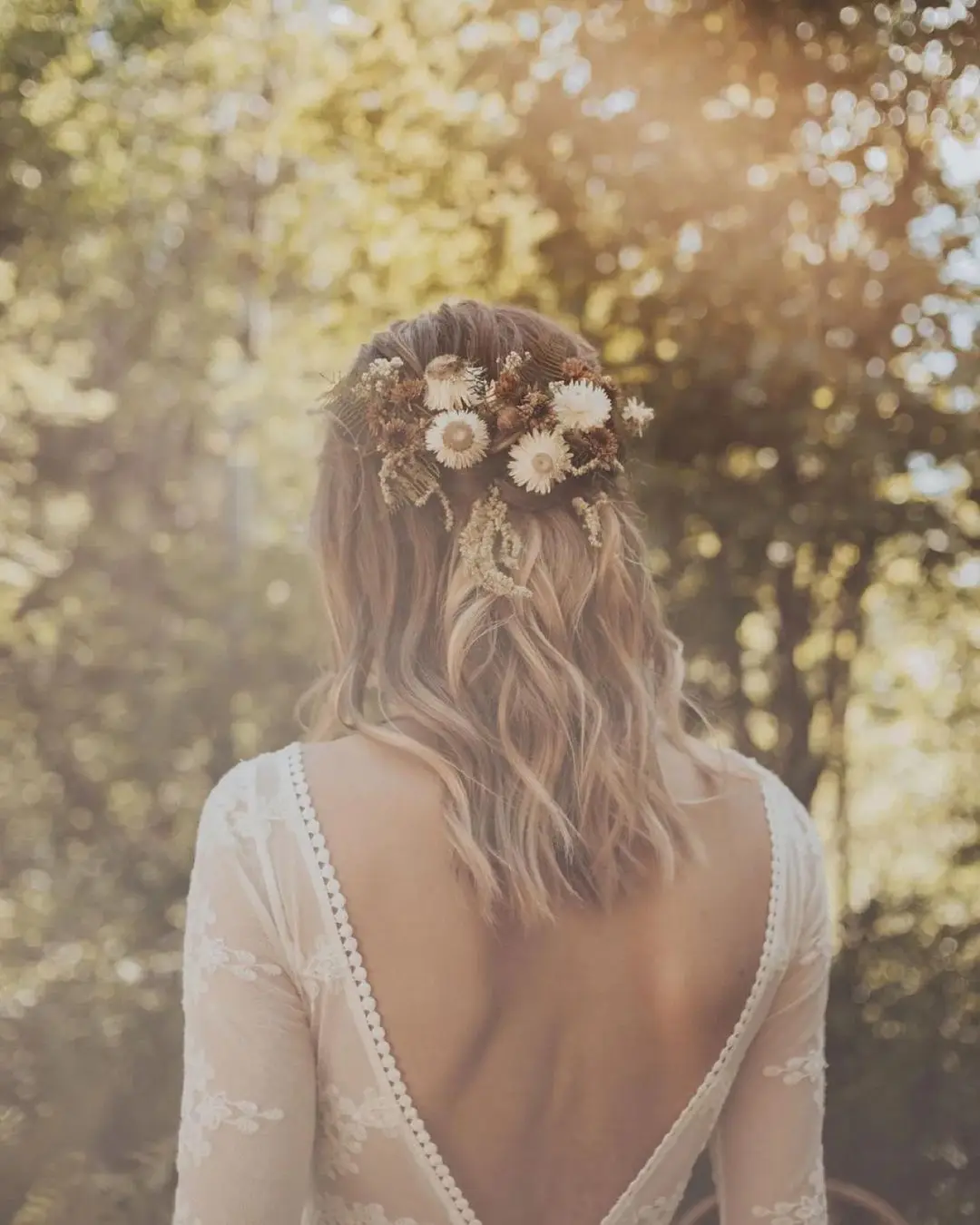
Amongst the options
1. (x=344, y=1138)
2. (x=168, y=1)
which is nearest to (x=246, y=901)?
(x=344, y=1138)

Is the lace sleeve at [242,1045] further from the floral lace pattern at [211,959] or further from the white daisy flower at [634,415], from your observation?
the white daisy flower at [634,415]

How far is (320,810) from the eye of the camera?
1.16 m

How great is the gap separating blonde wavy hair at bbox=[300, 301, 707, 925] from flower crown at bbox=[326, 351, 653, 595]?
1cm

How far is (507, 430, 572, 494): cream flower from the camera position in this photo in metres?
1.26

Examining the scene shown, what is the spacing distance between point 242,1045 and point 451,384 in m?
0.67

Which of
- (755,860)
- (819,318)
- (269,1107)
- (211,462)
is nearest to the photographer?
(269,1107)

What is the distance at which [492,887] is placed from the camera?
1133 millimetres

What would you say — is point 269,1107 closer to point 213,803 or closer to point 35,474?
point 213,803

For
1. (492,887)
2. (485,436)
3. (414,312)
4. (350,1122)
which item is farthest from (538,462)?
(414,312)

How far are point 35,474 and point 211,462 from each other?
38 cm

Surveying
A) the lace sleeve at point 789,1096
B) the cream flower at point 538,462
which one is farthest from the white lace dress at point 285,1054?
the cream flower at point 538,462

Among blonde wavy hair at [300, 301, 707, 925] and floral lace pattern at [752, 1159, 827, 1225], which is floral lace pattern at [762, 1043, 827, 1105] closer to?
floral lace pattern at [752, 1159, 827, 1225]

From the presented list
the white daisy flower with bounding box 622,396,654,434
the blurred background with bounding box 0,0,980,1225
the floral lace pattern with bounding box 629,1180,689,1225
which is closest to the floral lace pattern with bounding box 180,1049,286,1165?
the floral lace pattern with bounding box 629,1180,689,1225

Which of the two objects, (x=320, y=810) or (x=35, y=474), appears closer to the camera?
(x=320, y=810)
